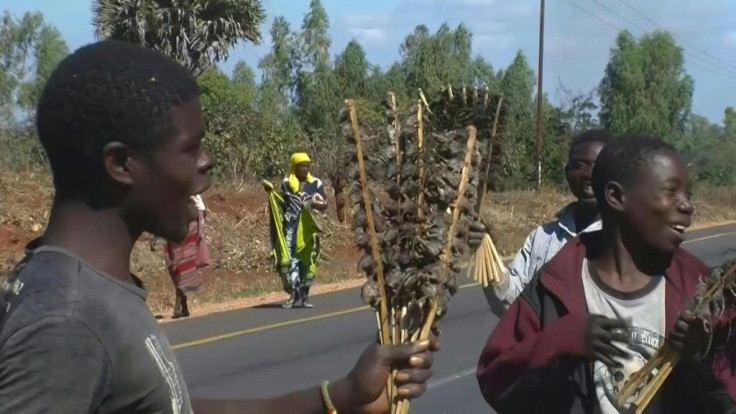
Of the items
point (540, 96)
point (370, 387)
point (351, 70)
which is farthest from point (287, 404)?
point (351, 70)

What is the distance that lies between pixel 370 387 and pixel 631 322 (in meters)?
1.03

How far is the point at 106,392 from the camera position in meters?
→ 2.16

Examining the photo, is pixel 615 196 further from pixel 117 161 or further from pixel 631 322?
pixel 117 161

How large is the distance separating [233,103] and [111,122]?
89.5 feet

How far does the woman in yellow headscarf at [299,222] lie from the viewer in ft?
49.3

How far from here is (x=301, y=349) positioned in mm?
12078

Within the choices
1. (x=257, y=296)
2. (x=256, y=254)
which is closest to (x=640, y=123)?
(x=256, y=254)

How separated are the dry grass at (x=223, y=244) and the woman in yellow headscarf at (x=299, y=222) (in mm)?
1478

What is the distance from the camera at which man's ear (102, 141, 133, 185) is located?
7.41 feet

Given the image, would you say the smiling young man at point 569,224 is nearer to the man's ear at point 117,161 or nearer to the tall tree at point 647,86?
the man's ear at point 117,161

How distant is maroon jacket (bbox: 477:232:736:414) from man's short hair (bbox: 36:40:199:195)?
166 cm

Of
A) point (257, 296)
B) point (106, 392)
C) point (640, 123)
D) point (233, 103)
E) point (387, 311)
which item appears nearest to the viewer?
point (106, 392)

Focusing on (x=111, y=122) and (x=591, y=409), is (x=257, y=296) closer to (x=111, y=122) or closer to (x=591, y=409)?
(x=591, y=409)

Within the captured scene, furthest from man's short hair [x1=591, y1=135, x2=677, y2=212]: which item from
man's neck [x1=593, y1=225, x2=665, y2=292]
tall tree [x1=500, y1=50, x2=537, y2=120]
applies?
tall tree [x1=500, y1=50, x2=537, y2=120]
